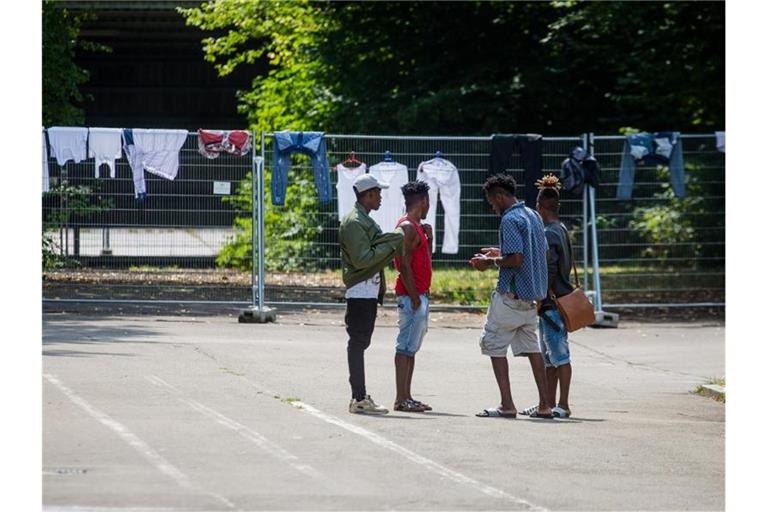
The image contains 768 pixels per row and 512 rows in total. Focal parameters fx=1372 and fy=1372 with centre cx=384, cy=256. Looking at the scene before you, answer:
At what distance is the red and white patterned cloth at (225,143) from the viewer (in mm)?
17969

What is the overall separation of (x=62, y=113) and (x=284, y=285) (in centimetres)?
518

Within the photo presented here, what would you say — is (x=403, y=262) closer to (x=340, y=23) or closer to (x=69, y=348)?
(x=69, y=348)

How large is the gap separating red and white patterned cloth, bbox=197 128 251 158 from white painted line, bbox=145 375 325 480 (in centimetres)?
677

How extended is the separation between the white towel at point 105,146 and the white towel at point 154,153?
162mm

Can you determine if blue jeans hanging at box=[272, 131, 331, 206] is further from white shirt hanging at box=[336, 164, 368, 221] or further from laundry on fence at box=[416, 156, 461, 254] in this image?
laundry on fence at box=[416, 156, 461, 254]

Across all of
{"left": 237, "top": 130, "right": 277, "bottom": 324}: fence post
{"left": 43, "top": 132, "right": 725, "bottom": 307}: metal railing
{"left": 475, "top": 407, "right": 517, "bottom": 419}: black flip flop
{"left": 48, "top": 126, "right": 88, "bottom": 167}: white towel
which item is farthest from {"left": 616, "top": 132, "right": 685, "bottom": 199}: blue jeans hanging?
{"left": 475, "top": 407, "right": 517, "bottom": 419}: black flip flop

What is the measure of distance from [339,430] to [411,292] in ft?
5.31

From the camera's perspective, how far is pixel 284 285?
19609mm

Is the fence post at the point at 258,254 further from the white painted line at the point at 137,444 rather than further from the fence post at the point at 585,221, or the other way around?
the white painted line at the point at 137,444

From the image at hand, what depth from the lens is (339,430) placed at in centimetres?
990

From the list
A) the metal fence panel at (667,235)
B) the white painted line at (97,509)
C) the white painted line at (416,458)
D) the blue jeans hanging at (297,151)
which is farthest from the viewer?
the metal fence panel at (667,235)

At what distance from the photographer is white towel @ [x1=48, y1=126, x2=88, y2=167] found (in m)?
17.5

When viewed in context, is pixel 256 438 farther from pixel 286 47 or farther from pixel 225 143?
pixel 286 47

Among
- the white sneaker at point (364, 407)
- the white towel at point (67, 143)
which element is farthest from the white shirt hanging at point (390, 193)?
the white sneaker at point (364, 407)
